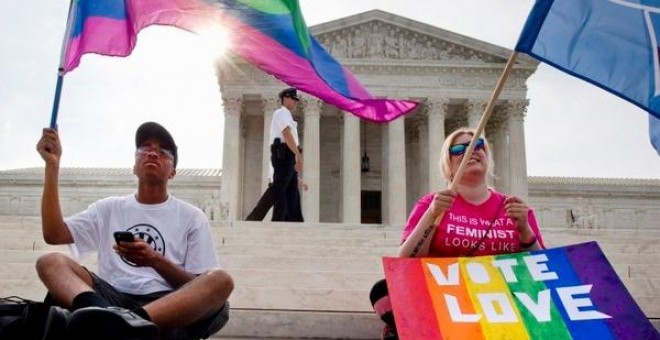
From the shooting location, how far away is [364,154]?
105ft

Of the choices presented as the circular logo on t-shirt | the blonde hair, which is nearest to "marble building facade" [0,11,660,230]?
the blonde hair

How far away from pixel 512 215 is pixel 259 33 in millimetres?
2123

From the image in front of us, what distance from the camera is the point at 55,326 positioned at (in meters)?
2.38

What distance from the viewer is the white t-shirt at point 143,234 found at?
3.56 meters

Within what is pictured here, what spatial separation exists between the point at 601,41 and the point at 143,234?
112 inches

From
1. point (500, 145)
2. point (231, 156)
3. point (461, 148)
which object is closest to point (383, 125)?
point (500, 145)

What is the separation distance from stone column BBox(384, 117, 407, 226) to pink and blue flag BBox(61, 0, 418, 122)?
22.7 metres

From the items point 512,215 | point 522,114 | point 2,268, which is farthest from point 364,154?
point 512,215

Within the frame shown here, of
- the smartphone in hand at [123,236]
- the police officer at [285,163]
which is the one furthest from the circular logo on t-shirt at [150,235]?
the police officer at [285,163]

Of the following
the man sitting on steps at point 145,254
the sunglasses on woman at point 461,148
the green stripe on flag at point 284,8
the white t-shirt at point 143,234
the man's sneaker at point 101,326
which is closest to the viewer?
the man's sneaker at point 101,326

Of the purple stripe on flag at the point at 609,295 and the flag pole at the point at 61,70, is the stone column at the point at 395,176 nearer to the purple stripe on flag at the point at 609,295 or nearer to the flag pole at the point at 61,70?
the purple stripe on flag at the point at 609,295

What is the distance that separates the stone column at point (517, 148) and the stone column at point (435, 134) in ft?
10.1

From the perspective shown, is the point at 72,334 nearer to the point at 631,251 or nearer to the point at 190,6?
the point at 190,6

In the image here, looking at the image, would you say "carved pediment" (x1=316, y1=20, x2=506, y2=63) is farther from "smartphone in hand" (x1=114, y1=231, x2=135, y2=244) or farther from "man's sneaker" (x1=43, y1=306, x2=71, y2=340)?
"man's sneaker" (x1=43, y1=306, x2=71, y2=340)
